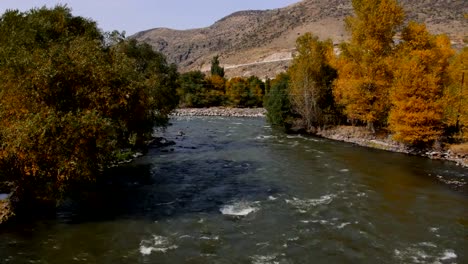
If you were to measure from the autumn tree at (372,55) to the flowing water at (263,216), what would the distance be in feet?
34.5

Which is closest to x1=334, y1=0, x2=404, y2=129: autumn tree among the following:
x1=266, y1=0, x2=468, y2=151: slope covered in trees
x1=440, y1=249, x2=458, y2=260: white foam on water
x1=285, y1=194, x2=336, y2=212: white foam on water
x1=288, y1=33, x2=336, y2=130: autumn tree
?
x1=266, y1=0, x2=468, y2=151: slope covered in trees

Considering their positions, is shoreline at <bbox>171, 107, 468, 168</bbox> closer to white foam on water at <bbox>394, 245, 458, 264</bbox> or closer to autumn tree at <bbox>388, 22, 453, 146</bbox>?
autumn tree at <bbox>388, 22, 453, 146</bbox>

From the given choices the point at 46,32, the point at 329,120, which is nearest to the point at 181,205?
the point at 46,32

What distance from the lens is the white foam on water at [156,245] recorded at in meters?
19.6

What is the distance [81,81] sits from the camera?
79.4 feet

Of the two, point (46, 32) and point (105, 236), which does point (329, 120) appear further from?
point (105, 236)

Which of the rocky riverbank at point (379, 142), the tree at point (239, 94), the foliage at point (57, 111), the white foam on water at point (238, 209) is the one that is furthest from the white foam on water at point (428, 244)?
the tree at point (239, 94)

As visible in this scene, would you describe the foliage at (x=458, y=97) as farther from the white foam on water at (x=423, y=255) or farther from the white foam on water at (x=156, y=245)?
the white foam on water at (x=156, y=245)

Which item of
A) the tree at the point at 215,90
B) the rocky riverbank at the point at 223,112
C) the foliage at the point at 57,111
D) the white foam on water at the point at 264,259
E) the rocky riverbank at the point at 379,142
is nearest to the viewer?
the white foam on water at the point at 264,259

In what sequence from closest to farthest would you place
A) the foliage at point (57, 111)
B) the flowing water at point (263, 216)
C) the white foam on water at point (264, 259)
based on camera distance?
the white foam on water at point (264, 259)
the flowing water at point (263, 216)
the foliage at point (57, 111)

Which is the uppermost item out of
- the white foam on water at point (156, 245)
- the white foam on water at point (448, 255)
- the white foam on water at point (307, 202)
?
the white foam on water at point (307, 202)

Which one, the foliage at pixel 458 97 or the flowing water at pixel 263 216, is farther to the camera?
the foliage at pixel 458 97

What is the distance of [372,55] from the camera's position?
48.1 m

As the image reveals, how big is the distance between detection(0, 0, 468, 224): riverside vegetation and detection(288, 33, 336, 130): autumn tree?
0.48 feet
